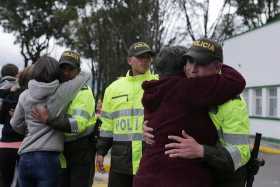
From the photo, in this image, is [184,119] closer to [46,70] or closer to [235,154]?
[235,154]

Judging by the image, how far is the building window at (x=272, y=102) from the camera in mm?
24039

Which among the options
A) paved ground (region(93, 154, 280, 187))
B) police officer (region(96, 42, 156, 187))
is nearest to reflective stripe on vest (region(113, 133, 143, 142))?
police officer (region(96, 42, 156, 187))

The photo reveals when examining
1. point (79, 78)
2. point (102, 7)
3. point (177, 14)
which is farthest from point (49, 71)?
point (102, 7)

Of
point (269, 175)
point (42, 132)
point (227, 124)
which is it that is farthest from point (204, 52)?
point (269, 175)

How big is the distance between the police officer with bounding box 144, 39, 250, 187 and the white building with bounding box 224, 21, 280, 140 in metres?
20.7

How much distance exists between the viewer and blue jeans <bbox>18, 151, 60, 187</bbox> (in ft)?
15.0

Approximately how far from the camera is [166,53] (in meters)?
3.43

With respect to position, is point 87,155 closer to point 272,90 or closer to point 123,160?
point 123,160

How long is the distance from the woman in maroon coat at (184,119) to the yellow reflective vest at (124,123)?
160 centimetres

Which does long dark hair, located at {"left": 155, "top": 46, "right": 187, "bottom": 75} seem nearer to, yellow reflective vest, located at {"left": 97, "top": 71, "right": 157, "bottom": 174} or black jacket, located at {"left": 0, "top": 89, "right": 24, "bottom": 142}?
yellow reflective vest, located at {"left": 97, "top": 71, "right": 157, "bottom": 174}

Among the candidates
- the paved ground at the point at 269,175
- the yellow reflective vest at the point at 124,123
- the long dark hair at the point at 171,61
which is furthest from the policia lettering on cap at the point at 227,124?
the paved ground at the point at 269,175

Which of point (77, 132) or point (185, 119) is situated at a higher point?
point (185, 119)

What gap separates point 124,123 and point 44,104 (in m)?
0.70

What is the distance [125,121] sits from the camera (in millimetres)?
4922
